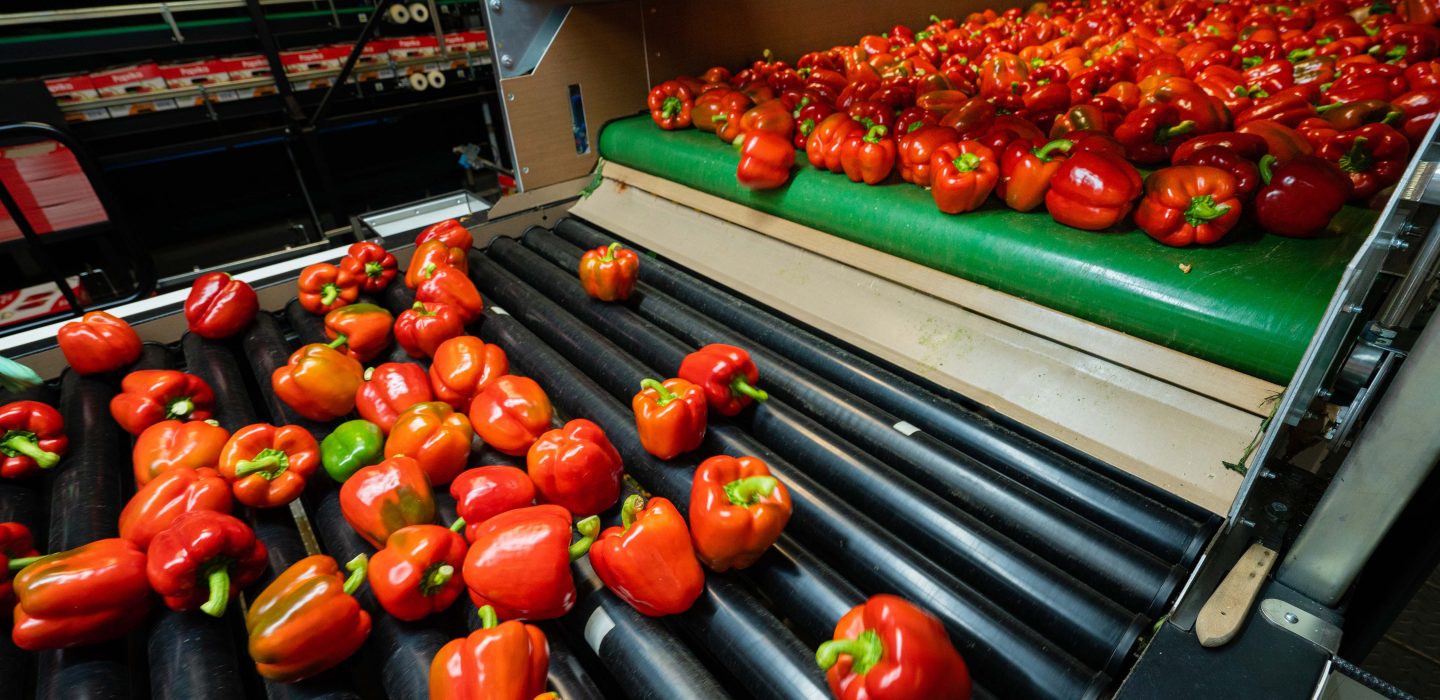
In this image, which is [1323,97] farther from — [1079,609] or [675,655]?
[675,655]

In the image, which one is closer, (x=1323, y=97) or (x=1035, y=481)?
(x=1035, y=481)

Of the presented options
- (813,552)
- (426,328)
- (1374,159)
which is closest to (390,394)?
(426,328)

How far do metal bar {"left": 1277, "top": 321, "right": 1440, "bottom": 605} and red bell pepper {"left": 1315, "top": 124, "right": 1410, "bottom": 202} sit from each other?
4.69ft

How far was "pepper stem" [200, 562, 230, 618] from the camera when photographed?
49.2 inches

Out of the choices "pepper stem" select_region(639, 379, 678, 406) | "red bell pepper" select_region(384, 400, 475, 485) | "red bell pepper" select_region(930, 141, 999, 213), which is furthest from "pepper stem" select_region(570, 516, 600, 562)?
"red bell pepper" select_region(930, 141, 999, 213)

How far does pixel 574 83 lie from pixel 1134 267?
270 centimetres

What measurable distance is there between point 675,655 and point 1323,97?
3.21m

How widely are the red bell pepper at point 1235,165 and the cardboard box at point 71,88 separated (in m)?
6.39

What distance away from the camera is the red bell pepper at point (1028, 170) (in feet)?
6.93

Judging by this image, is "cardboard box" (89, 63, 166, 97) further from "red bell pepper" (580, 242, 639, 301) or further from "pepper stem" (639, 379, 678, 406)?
"pepper stem" (639, 379, 678, 406)

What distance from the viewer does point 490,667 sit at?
44.0 inches

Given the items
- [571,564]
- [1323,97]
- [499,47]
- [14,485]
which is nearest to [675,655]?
[571,564]

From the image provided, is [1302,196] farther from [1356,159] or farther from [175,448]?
[175,448]

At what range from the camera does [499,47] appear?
118 inches
